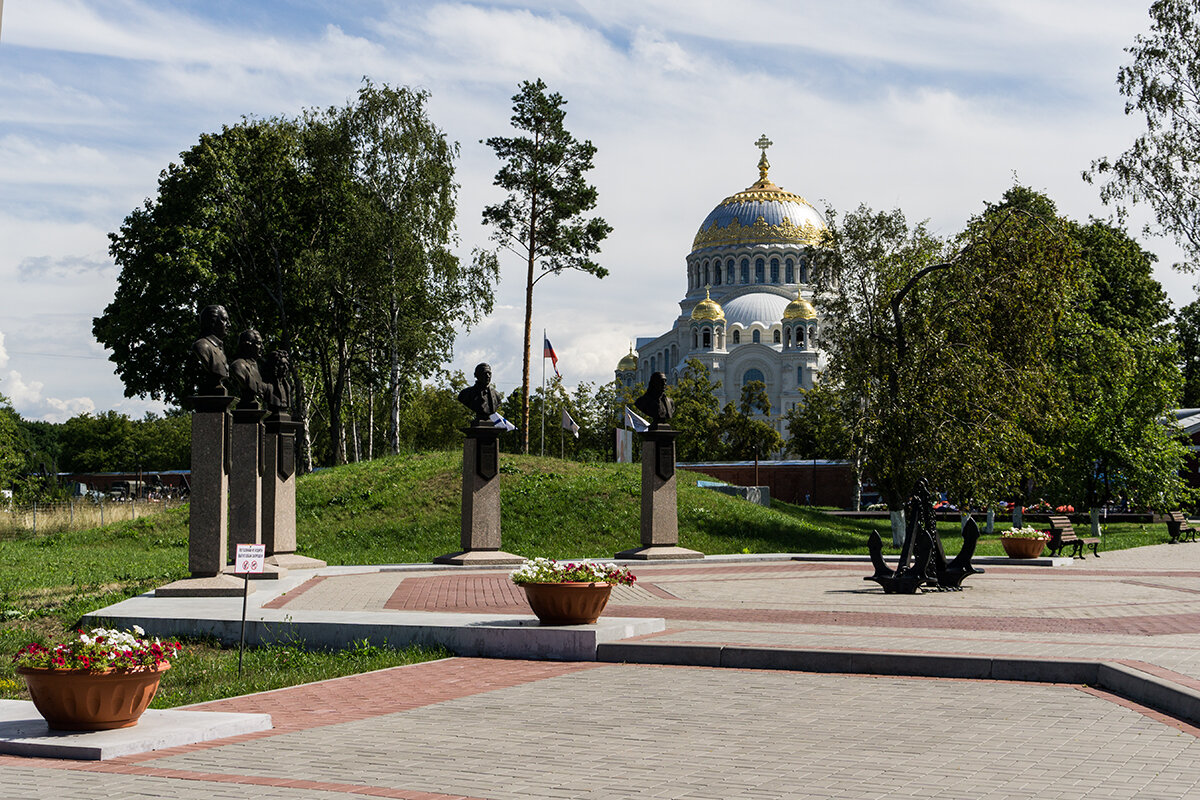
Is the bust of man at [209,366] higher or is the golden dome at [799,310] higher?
the golden dome at [799,310]

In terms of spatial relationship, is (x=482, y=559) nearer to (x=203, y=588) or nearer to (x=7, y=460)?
(x=203, y=588)

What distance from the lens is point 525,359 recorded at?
39875 mm

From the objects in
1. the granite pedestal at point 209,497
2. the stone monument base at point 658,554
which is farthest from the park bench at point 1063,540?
the granite pedestal at point 209,497

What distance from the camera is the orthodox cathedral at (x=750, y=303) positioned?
365 ft

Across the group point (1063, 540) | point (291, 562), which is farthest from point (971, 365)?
point (291, 562)

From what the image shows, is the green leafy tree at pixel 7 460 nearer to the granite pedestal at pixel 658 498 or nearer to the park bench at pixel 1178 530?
the granite pedestal at pixel 658 498

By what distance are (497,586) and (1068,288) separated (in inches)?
710

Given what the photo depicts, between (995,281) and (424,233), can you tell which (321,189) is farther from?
(995,281)

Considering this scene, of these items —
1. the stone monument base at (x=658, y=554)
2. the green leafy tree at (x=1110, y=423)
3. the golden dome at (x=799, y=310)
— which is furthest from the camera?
the golden dome at (x=799, y=310)

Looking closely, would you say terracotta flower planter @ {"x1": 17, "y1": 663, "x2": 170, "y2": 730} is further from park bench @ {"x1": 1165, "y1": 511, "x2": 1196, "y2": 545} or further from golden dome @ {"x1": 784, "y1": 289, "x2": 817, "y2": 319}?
golden dome @ {"x1": 784, "y1": 289, "x2": 817, "y2": 319}

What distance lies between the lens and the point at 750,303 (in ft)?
391

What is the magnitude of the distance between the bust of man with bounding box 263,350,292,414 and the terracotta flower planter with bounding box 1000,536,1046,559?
14040 millimetres

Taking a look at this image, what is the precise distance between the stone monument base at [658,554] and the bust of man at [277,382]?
708 centimetres

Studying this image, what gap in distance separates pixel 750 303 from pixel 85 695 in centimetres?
11357
